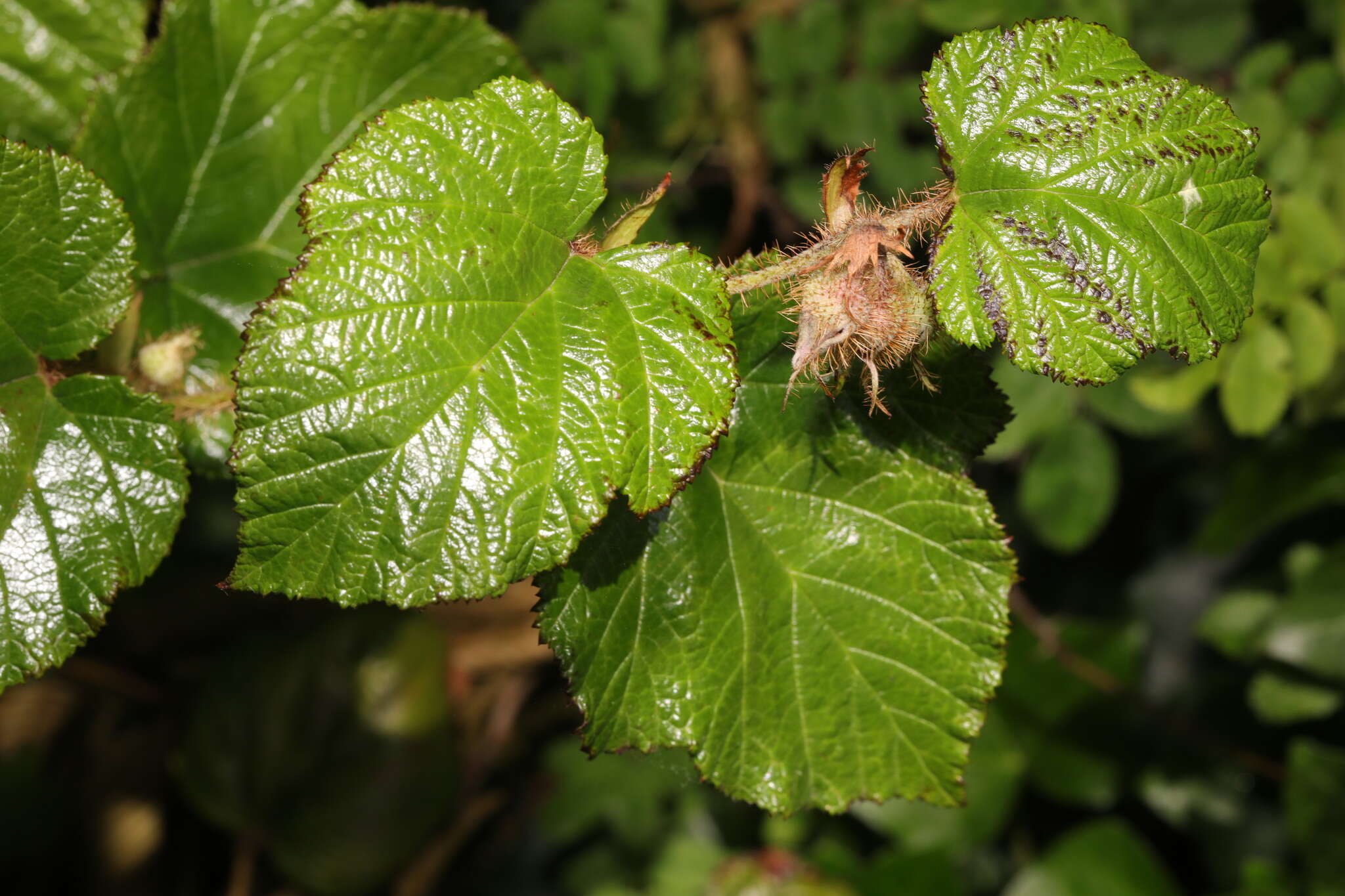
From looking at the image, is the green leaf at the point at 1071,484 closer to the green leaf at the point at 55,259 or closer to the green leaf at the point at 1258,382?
the green leaf at the point at 1258,382

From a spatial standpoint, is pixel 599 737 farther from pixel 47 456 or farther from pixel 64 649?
pixel 47 456

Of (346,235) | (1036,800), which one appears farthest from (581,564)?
(1036,800)

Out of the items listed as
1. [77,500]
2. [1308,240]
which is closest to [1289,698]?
[1308,240]

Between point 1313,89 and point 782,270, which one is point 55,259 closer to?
point 782,270

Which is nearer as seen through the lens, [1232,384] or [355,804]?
[1232,384]

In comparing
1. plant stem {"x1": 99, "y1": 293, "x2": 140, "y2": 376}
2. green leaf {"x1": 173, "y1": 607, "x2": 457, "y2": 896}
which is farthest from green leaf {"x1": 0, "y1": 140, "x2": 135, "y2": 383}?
green leaf {"x1": 173, "y1": 607, "x2": 457, "y2": 896}

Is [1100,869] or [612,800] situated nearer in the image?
[1100,869]

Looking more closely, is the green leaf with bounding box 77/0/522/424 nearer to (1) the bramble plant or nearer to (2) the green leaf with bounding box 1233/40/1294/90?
(1) the bramble plant
